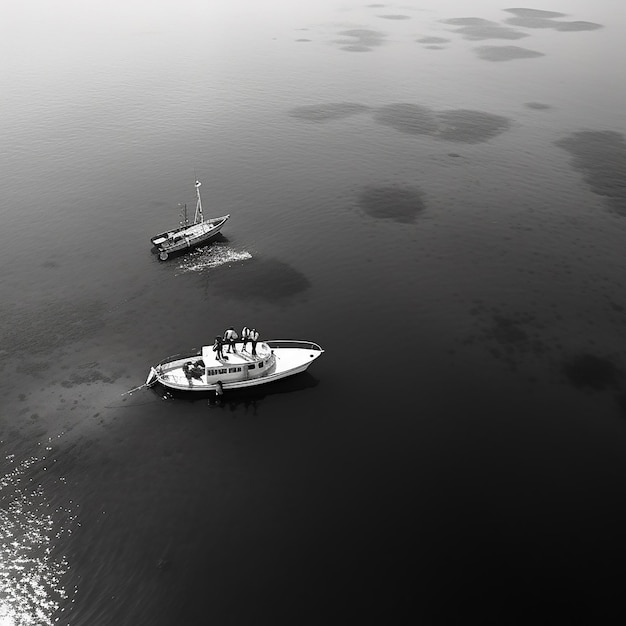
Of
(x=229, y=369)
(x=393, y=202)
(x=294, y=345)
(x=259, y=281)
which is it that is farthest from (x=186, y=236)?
(x=393, y=202)

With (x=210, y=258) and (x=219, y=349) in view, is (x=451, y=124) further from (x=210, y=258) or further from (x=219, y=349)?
(x=219, y=349)

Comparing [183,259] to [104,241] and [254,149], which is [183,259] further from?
[254,149]

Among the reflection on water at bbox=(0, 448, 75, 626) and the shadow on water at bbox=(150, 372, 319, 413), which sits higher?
the shadow on water at bbox=(150, 372, 319, 413)

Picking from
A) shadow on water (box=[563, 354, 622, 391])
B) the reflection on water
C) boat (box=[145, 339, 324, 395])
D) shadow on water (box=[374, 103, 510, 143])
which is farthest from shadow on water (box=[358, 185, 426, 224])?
the reflection on water

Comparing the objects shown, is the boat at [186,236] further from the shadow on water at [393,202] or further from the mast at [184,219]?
the shadow on water at [393,202]

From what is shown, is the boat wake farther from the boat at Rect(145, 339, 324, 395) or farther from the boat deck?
the boat deck
